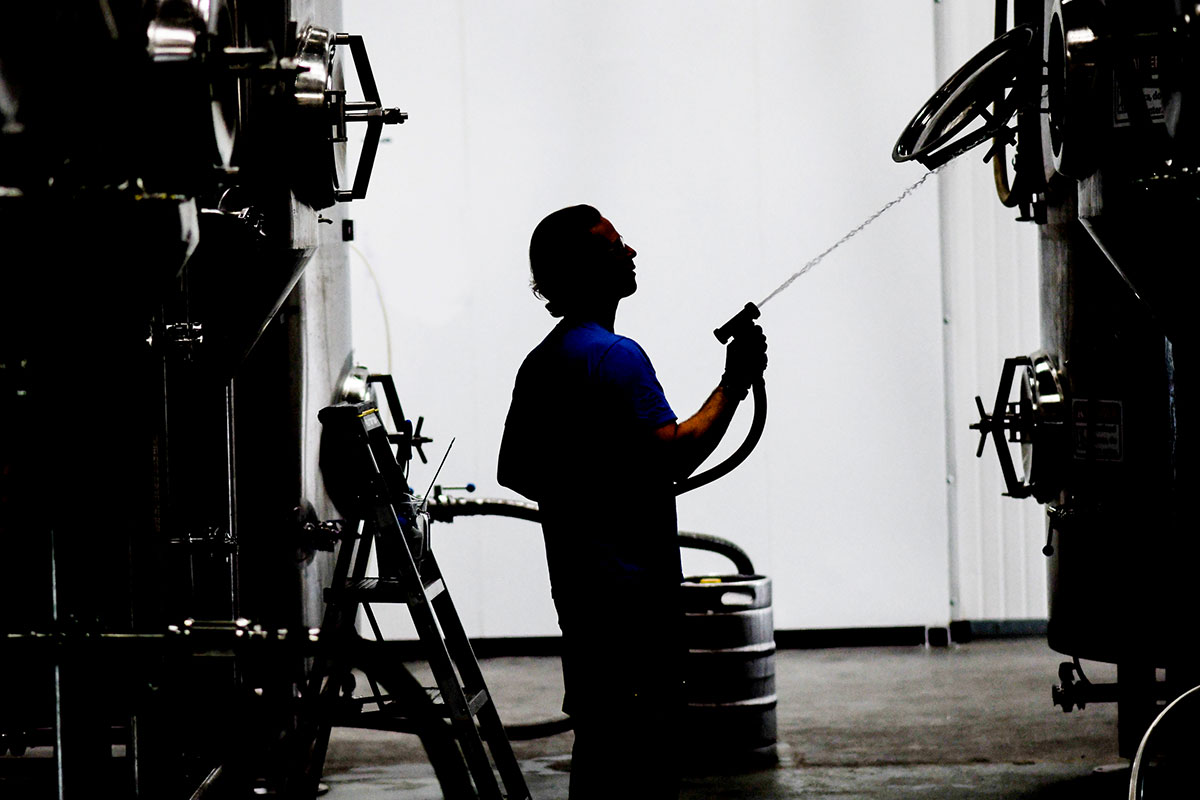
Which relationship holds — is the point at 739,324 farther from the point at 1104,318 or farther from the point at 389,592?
the point at 1104,318

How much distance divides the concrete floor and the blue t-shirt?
4.66 feet

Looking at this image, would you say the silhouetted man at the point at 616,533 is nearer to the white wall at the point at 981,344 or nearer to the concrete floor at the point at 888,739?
the concrete floor at the point at 888,739

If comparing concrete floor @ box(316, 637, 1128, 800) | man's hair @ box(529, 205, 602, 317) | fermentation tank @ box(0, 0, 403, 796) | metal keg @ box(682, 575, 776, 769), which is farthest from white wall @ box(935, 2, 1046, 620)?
man's hair @ box(529, 205, 602, 317)

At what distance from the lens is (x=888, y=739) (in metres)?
4.29

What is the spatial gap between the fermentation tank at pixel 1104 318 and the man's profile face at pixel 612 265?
861mm

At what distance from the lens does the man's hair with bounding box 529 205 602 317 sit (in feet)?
8.61

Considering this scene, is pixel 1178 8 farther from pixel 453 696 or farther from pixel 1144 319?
pixel 453 696

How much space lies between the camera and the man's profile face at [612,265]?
2639 mm

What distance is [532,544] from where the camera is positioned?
18.7ft

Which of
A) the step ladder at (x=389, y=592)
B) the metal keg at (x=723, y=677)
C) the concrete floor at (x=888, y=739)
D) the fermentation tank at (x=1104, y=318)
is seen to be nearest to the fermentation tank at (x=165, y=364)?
the step ladder at (x=389, y=592)

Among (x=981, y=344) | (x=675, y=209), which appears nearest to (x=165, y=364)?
(x=675, y=209)

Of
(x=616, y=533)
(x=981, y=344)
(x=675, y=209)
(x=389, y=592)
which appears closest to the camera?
(x=616, y=533)

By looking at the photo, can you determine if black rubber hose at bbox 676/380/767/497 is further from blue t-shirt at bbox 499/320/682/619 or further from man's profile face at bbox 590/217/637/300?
man's profile face at bbox 590/217/637/300

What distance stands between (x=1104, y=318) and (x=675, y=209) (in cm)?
246
